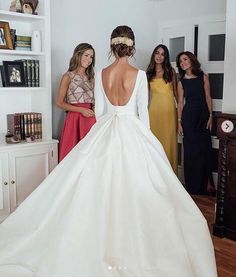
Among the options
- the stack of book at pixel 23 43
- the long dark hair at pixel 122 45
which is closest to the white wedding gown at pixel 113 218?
the long dark hair at pixel 122 45

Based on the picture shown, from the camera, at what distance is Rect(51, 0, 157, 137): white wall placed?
4.13 m

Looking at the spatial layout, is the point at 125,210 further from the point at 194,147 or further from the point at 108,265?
the point at 194,147

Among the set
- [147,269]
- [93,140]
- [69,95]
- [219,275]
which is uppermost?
[69,95]

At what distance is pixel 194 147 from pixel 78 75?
5.18ft

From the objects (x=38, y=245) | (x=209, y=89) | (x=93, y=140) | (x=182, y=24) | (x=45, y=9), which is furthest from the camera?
(x=182, y=24)

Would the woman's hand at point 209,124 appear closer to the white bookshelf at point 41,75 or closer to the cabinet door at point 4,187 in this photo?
the white bookshelf at point 41,75

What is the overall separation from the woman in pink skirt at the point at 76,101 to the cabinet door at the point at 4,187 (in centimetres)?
55

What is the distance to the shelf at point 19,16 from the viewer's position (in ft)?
11.3

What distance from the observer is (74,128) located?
371 centimetres

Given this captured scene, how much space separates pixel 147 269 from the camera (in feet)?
7.09

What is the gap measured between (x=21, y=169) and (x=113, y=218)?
5.14 feet

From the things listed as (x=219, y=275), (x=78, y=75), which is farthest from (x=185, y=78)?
(x=219, y=275)

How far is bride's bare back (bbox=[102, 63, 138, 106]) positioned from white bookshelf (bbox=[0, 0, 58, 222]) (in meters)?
1.22

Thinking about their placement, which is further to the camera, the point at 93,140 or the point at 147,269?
the point at 93,140
